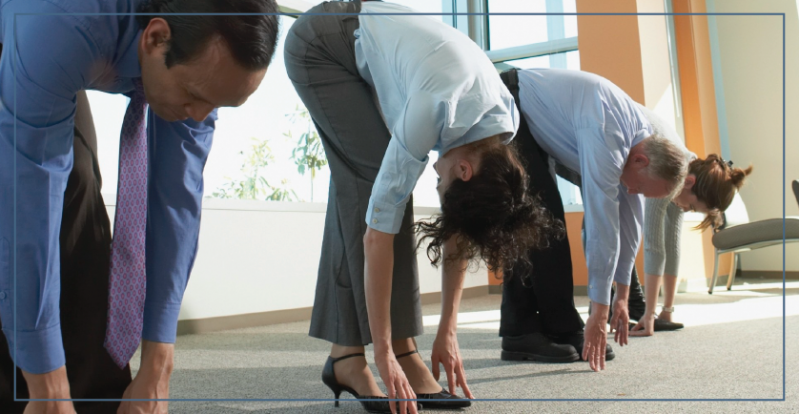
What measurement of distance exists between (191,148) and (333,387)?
453 mm

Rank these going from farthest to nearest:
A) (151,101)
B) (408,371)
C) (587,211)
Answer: (587,211)
(408,371)
(151,101)

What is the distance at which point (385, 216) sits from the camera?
0.76 meters

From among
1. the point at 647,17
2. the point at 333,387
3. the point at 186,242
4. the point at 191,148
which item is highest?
the point at 647,17

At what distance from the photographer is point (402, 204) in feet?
2.47

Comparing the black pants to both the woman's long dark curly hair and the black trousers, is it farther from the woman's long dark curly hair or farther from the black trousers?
the black trousers

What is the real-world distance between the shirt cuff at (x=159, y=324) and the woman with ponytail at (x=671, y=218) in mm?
739

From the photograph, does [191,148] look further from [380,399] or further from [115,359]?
[380,399]

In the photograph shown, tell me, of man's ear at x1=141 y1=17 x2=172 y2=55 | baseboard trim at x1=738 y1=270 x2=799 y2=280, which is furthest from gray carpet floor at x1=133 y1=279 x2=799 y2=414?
man's ear at x1=141 y1=17 x2=172 y2=55

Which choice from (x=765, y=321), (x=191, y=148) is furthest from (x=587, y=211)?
(x=191, y=148)

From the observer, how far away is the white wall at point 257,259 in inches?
30.4

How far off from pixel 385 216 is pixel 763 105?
584 mm

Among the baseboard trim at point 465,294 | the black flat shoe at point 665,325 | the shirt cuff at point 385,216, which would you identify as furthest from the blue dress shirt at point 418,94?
the black flat shoe at point 665,325

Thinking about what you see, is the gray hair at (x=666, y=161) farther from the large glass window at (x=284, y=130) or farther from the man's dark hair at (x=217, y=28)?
the man's dark hair at (x=217, y=28)

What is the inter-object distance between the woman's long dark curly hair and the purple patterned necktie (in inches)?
13.6
